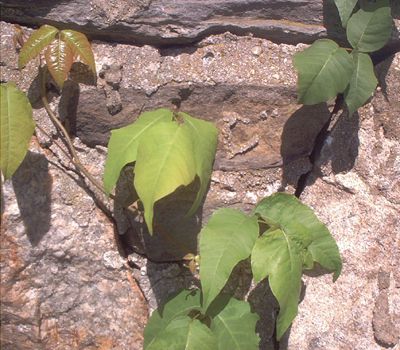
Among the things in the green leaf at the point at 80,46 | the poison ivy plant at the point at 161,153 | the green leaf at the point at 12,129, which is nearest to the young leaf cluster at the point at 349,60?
the poison ivy plant at the point at 161,153

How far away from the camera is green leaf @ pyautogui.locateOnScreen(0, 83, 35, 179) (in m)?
1.22

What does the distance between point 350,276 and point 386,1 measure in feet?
1.88

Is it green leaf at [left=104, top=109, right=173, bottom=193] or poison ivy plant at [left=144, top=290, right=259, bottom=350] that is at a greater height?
green leaf at [left=104, top=109, right=173, bottom=193]

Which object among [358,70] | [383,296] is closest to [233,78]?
[358,70]

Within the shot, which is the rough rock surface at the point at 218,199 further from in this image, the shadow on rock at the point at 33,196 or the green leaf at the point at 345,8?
the green leaf at the point at 345,8

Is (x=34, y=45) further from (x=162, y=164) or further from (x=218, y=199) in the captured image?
(x=218, y=199)

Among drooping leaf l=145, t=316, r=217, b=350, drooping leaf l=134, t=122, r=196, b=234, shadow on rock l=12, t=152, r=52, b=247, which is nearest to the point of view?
drooping leaf l=134, t=122, r=196, b=234

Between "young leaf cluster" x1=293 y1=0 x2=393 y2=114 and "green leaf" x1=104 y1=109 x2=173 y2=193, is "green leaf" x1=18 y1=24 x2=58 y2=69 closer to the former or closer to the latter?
"green leaf" x1=104 y1=109 x2=173 y2=193

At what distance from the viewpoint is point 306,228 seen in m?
1.32

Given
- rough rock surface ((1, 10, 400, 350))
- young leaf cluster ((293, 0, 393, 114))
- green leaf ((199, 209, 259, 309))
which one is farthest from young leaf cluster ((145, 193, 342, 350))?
young leaf cluster ((293, 0, 393, 114))

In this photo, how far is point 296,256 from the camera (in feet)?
4.19

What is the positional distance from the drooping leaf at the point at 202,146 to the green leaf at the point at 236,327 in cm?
23

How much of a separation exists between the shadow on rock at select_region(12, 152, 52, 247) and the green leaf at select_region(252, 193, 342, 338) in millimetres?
437

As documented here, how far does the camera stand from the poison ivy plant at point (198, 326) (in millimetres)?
1269
